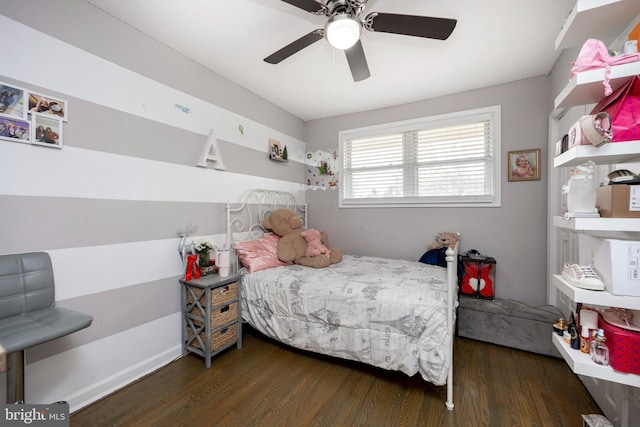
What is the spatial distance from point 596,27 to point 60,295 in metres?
3.02

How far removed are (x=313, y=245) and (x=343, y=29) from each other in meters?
1.93

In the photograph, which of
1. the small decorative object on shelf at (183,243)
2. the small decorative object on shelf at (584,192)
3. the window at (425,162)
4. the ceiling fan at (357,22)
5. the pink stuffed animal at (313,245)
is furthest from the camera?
the window at (425,162)

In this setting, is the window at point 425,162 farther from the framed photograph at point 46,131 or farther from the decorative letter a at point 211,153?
the framed photograph at point 46,131

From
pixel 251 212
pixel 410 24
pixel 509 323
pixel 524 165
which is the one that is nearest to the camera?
pixel 410 24

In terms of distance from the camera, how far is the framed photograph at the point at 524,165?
263 centimetres

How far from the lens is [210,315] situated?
6.73ft

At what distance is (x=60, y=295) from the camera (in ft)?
5.13

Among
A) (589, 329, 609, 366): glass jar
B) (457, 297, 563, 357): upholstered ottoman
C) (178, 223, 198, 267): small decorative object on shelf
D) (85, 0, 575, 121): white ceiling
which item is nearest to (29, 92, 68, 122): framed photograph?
(85, 0, 575, 121): white ceiling

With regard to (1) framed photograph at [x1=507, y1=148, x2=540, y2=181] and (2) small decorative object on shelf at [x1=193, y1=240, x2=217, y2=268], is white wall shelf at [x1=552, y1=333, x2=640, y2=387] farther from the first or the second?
(2) small decorative object on shelf at [x1=193, y1=240, x2=217, y2=268]

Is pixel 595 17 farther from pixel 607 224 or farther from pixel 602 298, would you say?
pixel 602 298

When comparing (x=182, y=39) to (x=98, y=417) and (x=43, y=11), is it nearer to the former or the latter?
(x=43, y=11)

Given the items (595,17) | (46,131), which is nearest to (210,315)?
(46,131)

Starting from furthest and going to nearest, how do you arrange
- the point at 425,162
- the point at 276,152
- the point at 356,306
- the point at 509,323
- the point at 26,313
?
1. the point at 276,152
2. the point at 425,162
3. the point at 509,323
4. the point at 356,306
5. the point at 26,313

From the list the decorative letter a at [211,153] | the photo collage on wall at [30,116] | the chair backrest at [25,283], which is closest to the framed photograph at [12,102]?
the photo collage on wall at [30,116]
